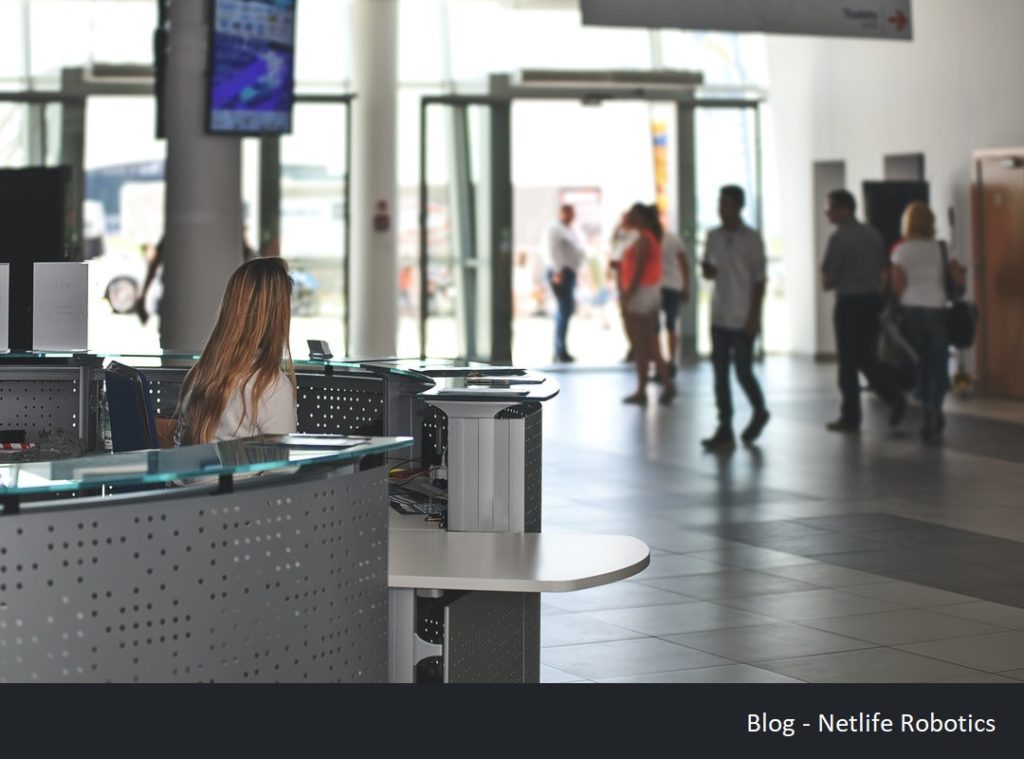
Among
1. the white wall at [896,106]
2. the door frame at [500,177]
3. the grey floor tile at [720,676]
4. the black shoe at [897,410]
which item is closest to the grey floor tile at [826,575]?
the grey floor tile at [720,676]

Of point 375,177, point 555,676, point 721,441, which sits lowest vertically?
point 555,676

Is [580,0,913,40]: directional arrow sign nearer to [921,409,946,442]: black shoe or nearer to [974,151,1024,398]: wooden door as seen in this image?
[921,409,946,442]: black shoe

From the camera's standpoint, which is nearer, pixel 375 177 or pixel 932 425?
pixel 932 425

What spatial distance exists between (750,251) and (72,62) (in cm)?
961

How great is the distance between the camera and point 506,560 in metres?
3.97

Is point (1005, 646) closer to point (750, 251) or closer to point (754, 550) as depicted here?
point (754, 550)

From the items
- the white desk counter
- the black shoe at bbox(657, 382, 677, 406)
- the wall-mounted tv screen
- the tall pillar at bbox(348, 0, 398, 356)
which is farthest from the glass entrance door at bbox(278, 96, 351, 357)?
the white desk counter

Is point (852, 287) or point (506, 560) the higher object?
point (852, 287)

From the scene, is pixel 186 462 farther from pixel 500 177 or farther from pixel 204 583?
pixel 500 177

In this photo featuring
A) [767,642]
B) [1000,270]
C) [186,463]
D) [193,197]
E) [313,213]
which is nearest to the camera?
[186,463]

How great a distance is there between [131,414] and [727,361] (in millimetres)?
6602

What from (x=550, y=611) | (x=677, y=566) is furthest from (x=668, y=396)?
(x=550, y=611)

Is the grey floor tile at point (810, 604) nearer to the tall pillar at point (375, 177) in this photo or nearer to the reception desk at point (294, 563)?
the reception desk at point (294, 563)
